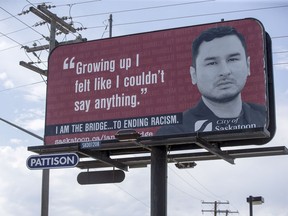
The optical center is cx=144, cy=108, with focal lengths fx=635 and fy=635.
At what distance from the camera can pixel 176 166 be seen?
1616cm

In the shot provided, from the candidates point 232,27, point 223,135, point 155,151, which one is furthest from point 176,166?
point 232,27

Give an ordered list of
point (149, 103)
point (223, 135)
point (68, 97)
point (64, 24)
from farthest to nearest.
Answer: point (64, 24) < point (68, 97) < point (149, 103) < point (223, 135)

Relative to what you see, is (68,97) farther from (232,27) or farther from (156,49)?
(232,27)

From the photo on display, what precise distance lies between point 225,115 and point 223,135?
677 mm

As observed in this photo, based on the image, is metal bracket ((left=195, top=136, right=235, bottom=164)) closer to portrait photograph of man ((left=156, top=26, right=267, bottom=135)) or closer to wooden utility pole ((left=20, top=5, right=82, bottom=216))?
portrait photograph of man ((left=156, top=26, right=267, bottom=135))

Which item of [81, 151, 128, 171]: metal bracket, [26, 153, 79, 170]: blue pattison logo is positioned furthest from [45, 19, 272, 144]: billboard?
[26, 153, 79, 170]: blue pattison logo

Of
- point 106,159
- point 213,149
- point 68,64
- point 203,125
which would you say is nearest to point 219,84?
point 203,125

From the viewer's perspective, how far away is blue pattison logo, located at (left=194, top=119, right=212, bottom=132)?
47.5ft

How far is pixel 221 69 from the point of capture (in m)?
14.7

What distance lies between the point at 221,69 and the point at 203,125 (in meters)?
1.37

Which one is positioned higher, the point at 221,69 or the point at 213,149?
the point at 221,69

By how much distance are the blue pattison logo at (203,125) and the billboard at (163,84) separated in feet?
0.08

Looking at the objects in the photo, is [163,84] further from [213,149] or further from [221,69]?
[213,149]

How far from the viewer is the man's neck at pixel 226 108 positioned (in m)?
14.4
